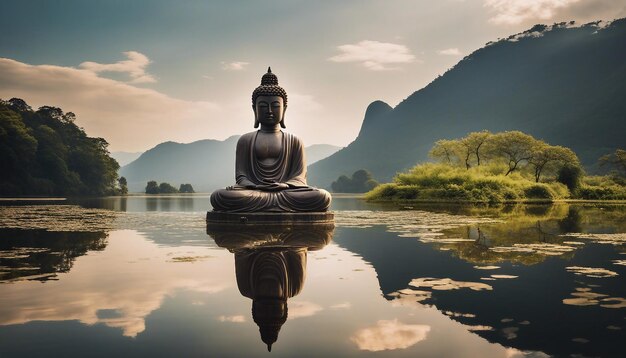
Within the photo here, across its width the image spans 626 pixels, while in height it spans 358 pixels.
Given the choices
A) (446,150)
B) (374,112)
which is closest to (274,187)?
(446,150)

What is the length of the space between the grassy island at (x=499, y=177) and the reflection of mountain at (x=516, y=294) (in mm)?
19879

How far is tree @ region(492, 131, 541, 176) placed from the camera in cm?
3153

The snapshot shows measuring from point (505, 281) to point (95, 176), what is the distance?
52253 mm

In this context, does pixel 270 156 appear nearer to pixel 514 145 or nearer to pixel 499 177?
pixel 499 177

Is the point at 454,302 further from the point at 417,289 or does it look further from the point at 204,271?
the point at 204,271

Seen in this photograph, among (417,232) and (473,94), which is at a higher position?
(473,94)

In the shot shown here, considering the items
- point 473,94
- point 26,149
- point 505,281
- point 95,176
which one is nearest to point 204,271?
point 505,281

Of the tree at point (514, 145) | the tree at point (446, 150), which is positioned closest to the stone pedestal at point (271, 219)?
the tree at point (514, 145)

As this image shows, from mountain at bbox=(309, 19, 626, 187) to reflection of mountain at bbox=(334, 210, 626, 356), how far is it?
6899 cm

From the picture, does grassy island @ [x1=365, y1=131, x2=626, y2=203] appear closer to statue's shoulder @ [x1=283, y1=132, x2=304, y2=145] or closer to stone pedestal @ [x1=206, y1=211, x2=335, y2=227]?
statue's shoulder @ [x1=283, y1=132, x2=304, y2=145]

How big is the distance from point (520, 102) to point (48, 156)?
8310cm

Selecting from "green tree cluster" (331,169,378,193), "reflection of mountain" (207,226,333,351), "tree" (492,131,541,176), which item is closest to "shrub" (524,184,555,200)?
"tree" (492,131,541,176)

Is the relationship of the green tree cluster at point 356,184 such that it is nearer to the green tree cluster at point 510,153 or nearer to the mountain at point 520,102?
the mountain at point 520,102

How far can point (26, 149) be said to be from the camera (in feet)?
134
